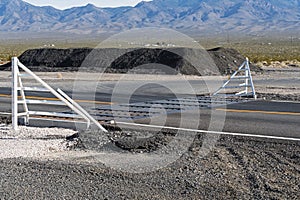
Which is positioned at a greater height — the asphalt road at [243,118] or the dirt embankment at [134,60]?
the asphalt road at [243,118]

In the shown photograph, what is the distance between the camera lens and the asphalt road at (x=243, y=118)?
10102mm

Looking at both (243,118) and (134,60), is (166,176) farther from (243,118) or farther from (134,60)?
(134,60)

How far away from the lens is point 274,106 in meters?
13.7

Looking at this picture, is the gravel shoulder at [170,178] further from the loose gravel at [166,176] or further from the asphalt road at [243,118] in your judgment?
the asphalt road at [243,118]

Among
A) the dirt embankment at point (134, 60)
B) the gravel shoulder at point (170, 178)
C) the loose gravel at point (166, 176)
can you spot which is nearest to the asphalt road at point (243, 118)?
the loose gravel at point (166, 176)

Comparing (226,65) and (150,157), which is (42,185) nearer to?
(150,157)

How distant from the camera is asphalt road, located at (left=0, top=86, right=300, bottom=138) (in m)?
10.1

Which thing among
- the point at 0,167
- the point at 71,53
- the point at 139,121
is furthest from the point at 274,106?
the point at 71,53

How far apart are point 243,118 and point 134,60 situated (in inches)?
782

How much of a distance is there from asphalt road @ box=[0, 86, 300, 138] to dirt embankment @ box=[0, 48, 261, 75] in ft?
48.1

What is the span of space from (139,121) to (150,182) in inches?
183

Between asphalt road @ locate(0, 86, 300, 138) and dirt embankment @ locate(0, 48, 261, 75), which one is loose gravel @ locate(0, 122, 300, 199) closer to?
asphalt road @ locate(0, 86, 300, 138)

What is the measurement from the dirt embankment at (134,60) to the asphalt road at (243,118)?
14666 millimetres

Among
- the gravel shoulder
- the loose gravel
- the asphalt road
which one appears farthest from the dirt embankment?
the gravel shoulder
